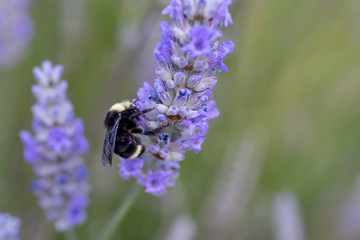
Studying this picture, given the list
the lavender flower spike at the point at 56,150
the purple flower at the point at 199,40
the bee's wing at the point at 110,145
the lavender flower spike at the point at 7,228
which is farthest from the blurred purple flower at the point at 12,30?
the purple flower at the point at 199,40

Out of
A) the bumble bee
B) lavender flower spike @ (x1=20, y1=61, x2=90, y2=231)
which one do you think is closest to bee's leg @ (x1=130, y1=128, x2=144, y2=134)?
the bumble bee

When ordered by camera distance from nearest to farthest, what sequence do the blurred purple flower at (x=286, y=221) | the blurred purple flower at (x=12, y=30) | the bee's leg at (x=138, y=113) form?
the bee's leg at (x=138, y=113) → the blurred purple flower at (x=286, y=221) → the blurred purple flower at (x=12, y=30)

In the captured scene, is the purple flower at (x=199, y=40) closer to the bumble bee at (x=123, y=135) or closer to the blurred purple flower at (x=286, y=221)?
the bumble bee at (x=123, y=135)

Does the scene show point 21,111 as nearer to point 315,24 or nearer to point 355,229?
point 315,24

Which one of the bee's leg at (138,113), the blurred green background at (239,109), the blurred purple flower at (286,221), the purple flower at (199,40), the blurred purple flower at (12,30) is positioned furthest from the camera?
the blurred purple flower at (12,30)

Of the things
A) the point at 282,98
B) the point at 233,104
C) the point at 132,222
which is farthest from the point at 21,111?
the point at 282,98

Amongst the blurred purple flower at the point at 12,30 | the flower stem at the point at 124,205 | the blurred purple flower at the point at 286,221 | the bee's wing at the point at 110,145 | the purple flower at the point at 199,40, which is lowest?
the blurred purple flower at the point at 286,221
